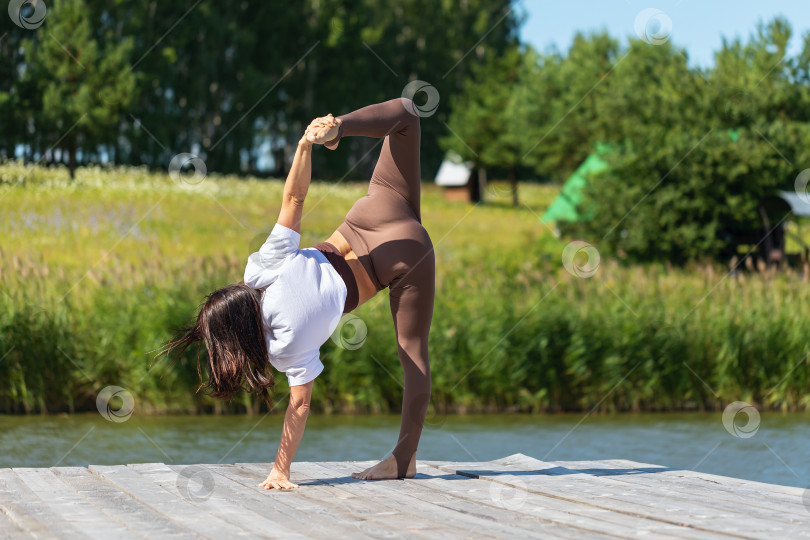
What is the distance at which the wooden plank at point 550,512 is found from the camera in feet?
11.8

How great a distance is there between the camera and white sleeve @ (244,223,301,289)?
169 inches

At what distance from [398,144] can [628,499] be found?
1.75 m

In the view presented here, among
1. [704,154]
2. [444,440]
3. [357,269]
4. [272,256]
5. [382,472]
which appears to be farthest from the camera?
[704,154]

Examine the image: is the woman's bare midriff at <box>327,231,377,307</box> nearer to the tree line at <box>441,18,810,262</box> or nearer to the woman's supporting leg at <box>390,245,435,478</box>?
the woman's supporting leg at <box>390,245,435,478</box>

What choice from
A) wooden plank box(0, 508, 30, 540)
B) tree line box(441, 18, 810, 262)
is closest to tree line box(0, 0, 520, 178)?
tree line box(441, 18, 810, 262)

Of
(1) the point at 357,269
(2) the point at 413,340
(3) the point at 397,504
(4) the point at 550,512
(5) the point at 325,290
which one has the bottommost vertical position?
(3) the point at 397,504

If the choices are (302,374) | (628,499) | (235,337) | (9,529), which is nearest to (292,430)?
(302,374)

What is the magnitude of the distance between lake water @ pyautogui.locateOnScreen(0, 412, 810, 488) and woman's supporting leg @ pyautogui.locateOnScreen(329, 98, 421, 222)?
3319 millimetres

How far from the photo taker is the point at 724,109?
21.2 meters

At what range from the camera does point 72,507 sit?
4.02 metres

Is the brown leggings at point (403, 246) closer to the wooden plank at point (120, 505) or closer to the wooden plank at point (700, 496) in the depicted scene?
the wooden plank at point (700, 496)

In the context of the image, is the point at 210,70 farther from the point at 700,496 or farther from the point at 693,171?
the point at 700,496

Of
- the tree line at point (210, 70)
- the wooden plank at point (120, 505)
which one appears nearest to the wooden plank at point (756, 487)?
the wooden plank at point (120, 505)

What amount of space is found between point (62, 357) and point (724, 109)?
1494 cm
